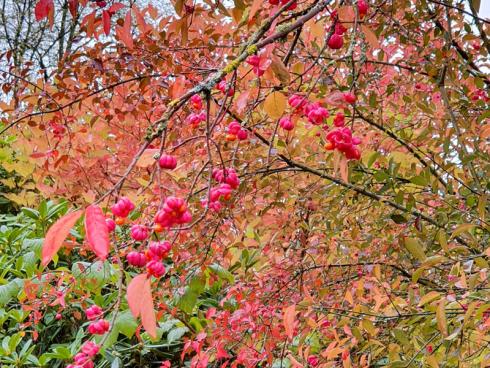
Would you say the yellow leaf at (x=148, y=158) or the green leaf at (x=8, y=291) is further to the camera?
the green leaf at (x=8, y=291)

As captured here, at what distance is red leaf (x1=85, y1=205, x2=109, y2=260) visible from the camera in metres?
0.55

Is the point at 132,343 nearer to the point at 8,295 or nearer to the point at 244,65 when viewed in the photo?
the point at 8,295

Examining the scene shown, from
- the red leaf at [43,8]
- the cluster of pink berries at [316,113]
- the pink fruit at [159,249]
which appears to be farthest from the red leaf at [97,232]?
the red leaf at [43,8]

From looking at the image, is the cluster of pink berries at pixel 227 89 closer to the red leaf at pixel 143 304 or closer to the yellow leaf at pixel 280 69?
the yellow leaf at pixel 280 69

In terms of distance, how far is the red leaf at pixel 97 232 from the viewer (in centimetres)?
55

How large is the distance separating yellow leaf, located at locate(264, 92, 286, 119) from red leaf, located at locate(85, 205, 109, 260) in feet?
1.25

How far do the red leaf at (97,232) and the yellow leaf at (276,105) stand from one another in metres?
0.38

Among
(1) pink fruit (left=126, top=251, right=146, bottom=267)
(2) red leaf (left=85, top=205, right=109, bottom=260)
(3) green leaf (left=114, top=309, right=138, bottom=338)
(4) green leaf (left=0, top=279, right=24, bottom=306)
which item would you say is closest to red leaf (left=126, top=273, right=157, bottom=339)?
(2) red leaf (left=85, top=205, right=109, bottom=260)

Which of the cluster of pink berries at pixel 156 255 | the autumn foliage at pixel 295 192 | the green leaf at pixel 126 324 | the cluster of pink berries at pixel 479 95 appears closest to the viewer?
the cluster of pink berries at pixel 156 255

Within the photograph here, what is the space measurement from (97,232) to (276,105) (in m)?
0.41

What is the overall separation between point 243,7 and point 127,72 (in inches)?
31.2

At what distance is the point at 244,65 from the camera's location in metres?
1.31

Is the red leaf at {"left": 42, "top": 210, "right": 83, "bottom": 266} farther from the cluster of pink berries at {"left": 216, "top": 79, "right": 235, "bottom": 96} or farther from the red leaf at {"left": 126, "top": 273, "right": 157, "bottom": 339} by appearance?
the cluster of pink berries at {"left": 216, "top": 79, "right": 235, "bottom": 96}

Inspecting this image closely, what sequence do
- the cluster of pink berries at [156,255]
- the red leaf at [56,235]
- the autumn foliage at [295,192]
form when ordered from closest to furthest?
the red leaf at [56,235] → the cluster of pink berries at [156,255] → the autumn foliage at [295,192]
